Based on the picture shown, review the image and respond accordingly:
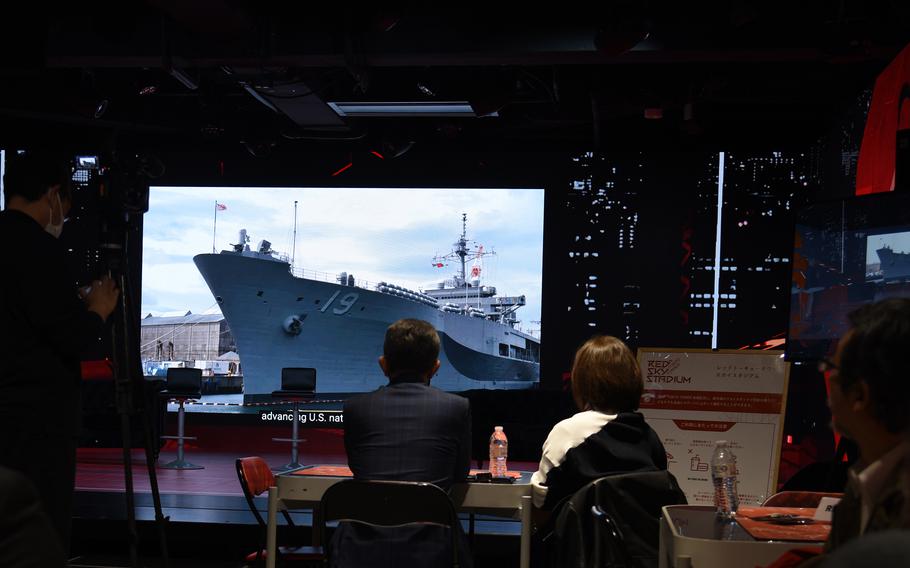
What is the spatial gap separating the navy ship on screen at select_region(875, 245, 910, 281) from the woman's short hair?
1160 mm

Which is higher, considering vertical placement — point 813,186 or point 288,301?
point 813,186

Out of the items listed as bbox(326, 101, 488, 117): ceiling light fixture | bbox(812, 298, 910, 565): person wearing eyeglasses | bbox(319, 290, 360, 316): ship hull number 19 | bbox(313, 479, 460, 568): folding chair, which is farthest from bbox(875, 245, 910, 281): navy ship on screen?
bbox(319, 290, 360, 316): ship hull number 19

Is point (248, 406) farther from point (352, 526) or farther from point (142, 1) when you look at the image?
point (352, 526)

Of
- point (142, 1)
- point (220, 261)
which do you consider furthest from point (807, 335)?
point (220, 261)

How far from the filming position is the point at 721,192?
8695mm

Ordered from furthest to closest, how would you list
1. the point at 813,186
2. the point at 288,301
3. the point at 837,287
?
the point at 288,301 → the point at 813,186 → the point at 837,287

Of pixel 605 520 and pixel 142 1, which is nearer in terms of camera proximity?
pixel 605 520

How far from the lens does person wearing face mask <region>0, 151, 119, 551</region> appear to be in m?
2.18

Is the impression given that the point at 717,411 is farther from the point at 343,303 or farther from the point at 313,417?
the point at 343,303

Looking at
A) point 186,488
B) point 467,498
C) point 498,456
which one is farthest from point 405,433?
point 186,488

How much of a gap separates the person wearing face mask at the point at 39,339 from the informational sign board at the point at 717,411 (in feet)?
8.80

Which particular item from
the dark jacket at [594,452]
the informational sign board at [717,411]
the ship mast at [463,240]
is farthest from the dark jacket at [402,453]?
the ship mast at [463,240]

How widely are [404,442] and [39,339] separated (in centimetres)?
106

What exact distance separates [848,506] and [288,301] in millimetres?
11848
